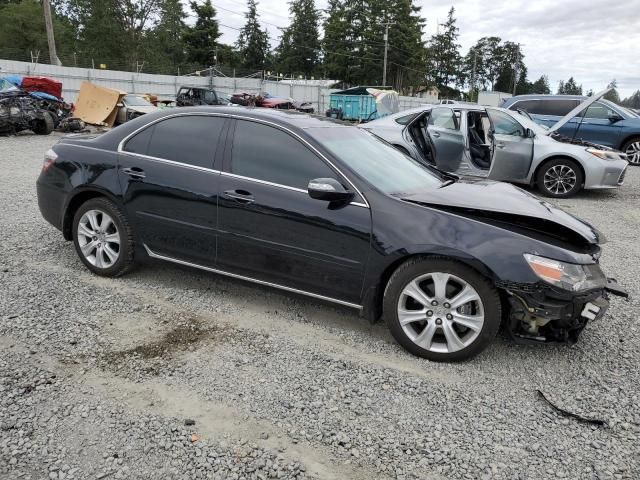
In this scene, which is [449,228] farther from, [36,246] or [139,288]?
[36,246]

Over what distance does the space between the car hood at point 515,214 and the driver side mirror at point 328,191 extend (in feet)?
1.37

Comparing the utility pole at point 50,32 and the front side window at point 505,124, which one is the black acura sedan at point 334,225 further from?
the utility pole at point 50,32

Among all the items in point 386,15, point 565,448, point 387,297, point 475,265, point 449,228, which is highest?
point 386,15

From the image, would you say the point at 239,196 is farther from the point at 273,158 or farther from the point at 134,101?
the point at 134,101

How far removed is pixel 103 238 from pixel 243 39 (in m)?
79.9

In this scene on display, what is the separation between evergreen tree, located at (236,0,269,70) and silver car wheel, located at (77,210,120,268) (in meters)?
75.5

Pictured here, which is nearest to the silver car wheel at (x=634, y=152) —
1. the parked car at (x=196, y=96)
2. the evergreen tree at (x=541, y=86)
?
the parked car at (x=196, y=96)

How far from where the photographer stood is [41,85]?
60.5 feet

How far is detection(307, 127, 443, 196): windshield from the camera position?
3586 millimetres

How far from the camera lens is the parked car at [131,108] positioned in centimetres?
1783

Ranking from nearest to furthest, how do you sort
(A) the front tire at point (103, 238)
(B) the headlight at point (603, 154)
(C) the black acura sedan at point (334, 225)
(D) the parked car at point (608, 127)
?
(C) the black acura sedan at point (334, 225), (A) the front tire at point (103, 238), (B) the headlight at point (603, 154), (D) the parked car at point (608, 127)

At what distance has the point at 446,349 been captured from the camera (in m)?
3.24

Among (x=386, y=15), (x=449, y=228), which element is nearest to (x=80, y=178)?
(x=449, y=228)

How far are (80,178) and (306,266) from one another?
224cm
